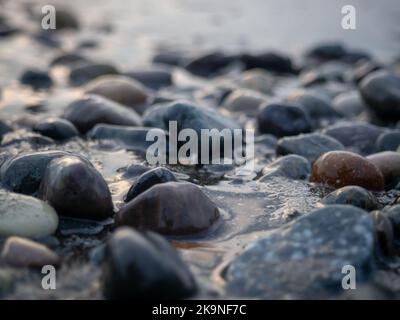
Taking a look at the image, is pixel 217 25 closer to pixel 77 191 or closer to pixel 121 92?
Answer: pixel 121 92

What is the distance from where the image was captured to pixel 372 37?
8836 mm

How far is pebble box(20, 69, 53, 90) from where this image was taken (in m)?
5.62

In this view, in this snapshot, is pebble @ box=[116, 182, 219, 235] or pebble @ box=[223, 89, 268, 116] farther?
pebble @ box=[223, 89, 268, 116]

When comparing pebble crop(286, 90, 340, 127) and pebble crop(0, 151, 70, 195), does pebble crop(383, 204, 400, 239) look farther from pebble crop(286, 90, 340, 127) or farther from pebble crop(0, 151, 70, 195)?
pebble crop(286, 90, 340, 127)

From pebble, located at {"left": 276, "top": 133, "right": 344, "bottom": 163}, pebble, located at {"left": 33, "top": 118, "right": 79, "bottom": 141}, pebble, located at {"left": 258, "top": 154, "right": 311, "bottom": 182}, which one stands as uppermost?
pebble, located at {"left": 33, "top": 118, "right": 79, "bottom": 141}

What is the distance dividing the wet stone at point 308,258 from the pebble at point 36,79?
4014 mm

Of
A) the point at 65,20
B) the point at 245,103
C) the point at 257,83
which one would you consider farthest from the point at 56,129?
the point at 65,20

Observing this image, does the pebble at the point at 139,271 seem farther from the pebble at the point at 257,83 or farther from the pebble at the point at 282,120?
the pebble at the point at 257,83

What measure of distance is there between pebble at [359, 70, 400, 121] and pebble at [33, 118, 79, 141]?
8.64 ft

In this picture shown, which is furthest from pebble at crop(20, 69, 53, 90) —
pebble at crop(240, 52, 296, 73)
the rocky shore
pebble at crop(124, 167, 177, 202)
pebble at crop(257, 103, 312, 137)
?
pebble at crop(124, 167, 177, 202)

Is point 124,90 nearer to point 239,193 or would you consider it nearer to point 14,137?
point 14,137

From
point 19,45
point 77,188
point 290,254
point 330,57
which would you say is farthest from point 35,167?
point 330,57

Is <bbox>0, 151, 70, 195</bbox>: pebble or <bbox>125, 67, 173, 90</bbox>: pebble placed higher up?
<bbox>125, 67, 173, 90</bbox>: pebble

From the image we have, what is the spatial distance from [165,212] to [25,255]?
612 mm
